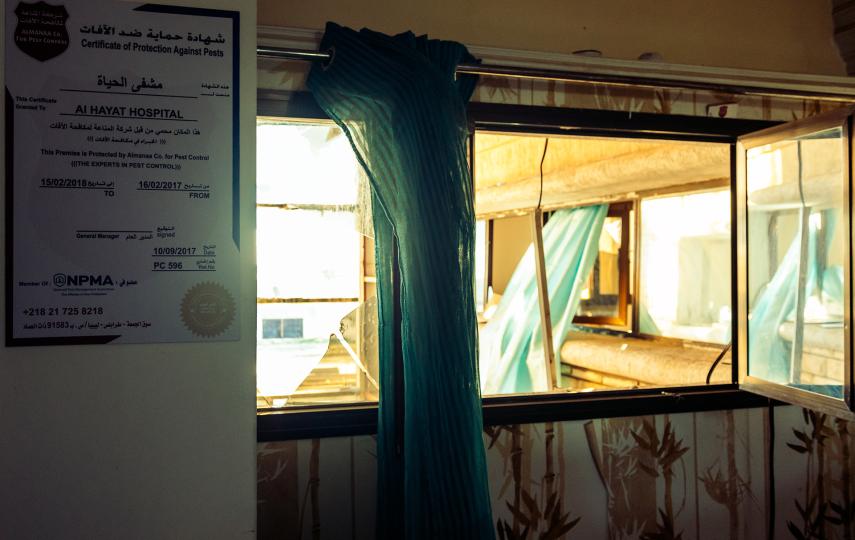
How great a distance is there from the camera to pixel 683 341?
11.6 ft

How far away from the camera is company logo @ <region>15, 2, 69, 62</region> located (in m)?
1.08

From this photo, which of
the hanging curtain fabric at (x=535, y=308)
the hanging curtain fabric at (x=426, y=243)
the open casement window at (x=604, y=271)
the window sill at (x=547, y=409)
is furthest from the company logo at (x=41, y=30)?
the hanging curtain fabric at (x=535, y=308)

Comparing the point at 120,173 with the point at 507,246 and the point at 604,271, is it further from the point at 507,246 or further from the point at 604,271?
the point at 507,246

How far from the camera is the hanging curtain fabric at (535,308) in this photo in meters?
3.76

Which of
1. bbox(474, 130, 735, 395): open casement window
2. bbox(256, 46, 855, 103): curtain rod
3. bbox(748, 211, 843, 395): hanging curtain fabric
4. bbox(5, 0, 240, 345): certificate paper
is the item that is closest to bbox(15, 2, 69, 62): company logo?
bbox(5, 0, 240, 345): certificate paper

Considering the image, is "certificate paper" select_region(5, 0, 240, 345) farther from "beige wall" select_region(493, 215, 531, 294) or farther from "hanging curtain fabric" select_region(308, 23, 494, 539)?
"beige wall" select_region(493, 215, 531, 294)

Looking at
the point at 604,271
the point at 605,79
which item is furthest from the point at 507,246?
the point at 605,79

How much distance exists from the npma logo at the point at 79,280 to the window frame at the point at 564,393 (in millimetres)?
780

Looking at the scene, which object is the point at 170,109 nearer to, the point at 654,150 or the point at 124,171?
the point at 124,171

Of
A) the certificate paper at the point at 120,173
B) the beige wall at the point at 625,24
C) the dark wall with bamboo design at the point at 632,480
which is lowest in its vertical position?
the dark wall with bamboo design at the point at 632,480

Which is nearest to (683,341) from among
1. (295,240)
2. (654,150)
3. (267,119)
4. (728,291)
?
(728,291)

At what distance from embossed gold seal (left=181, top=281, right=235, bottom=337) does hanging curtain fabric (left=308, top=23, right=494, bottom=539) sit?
536 mm

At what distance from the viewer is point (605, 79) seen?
1994 millimetres

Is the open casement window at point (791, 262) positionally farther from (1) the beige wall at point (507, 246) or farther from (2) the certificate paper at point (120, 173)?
(1) the beige wall at point (507, 246)
